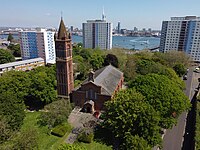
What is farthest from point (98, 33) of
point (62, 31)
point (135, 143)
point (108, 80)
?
point (135, 143)

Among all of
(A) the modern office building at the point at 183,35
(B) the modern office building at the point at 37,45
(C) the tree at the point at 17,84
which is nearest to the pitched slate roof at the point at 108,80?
(C) the tree at the point at 17,84

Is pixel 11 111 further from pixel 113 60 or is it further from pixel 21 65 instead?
pixel 113 60

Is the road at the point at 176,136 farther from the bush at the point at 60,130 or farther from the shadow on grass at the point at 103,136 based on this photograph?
the bush at the point at 60,130

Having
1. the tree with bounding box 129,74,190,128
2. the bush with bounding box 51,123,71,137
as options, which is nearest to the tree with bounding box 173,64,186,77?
the tree with bounding box 129,74,190,128

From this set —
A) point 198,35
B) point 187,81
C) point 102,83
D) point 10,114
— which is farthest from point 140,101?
point 198,35

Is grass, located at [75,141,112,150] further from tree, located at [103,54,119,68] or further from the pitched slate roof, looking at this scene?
tree, located at [103,54,119,68]

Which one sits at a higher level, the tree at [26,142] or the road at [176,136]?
the tree at [26,142]

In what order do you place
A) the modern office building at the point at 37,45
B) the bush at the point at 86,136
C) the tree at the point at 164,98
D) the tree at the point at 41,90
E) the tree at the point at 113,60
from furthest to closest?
the modern office building at the point at 37,45 < the tree at the point at 113,60 < the tree at the point at 41,90 < the tree at the point at 164,98 < the bush at the point at 86,136
